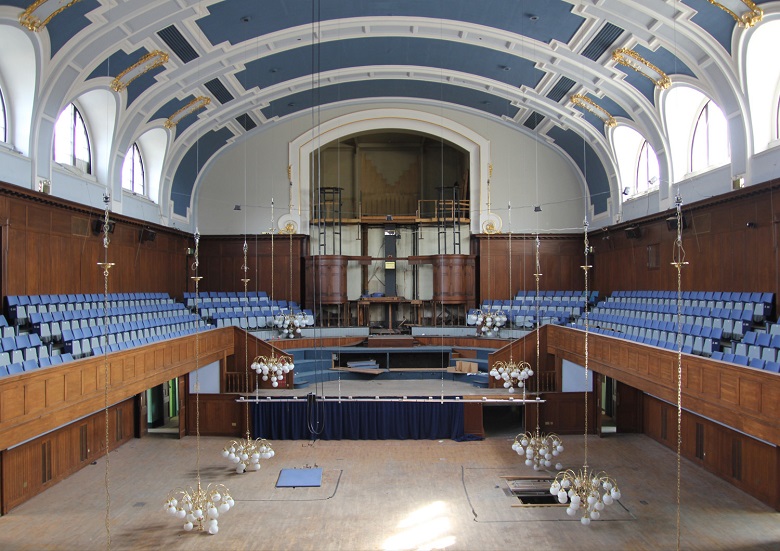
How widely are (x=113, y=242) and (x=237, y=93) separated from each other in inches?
235

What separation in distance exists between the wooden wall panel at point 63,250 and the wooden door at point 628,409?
14665mm

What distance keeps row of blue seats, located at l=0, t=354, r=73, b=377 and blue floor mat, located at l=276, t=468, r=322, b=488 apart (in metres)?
4.97

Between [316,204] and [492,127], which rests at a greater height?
[492,127]

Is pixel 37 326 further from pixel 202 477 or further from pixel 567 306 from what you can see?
pixel 567 306

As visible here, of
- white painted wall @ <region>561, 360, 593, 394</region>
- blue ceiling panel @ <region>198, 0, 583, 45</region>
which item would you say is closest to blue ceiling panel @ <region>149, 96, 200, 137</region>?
blue ceiling panel @ <region>198, 0, 583, 45</region>

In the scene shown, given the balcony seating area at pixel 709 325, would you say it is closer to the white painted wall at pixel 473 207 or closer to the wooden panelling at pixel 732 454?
the wooden panelling at pixel 732 454

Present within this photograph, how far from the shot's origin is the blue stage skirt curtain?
15.1 metres

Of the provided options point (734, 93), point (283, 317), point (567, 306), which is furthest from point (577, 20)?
point (283, 317)

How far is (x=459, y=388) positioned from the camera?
52.5ft

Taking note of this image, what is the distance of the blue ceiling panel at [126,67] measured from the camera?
12.5m

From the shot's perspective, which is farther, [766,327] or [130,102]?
[130,102]

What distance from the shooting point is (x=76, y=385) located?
28.1ft

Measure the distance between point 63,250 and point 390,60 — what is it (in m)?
11.0

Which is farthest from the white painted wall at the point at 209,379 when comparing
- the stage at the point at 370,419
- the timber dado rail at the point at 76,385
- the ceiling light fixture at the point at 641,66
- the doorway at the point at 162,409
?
the ceiling light fixture at the point at 641,66
